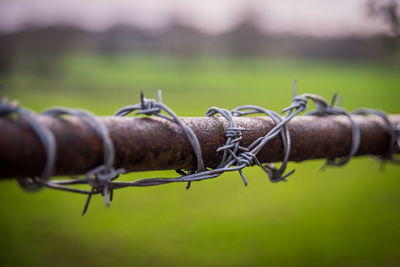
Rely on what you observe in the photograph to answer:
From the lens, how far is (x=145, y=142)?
0.33m

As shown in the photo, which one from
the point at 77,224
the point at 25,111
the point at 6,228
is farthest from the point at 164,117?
the point at 6,228

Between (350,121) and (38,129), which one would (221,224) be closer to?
(350,121)

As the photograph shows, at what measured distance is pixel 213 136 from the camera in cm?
39

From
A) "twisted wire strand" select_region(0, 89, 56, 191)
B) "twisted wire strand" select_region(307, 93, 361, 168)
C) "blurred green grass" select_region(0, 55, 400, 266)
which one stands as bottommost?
"blurred green grass" select_region(0, 55, 400, 266)

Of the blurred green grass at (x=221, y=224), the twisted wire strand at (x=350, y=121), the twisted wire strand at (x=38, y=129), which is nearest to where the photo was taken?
the twisted wire strand at (x=38, y=129)

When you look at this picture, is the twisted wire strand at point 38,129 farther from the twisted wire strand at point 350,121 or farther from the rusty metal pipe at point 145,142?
the twisted wire strand at point 350,121

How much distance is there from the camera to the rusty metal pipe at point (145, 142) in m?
0.27

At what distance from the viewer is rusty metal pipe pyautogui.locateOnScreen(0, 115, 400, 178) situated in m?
0.27

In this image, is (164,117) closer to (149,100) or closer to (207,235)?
(149,100)

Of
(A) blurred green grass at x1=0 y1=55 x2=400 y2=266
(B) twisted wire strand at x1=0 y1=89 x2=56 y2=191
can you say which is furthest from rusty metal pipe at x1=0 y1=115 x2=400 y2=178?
(A) blurred green grass at x1=0 y1=55 x2=400 y2=266

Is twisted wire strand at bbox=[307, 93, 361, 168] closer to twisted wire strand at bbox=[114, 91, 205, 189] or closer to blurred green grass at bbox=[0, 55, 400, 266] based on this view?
twisted wire strand at bbox=[114, 91, 205, 189]

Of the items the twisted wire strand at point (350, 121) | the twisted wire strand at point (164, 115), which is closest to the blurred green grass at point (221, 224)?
the twisted wire strand at point (350, 121)

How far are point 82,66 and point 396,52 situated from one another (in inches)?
349

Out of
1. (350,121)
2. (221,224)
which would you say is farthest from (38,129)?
(221,224)
